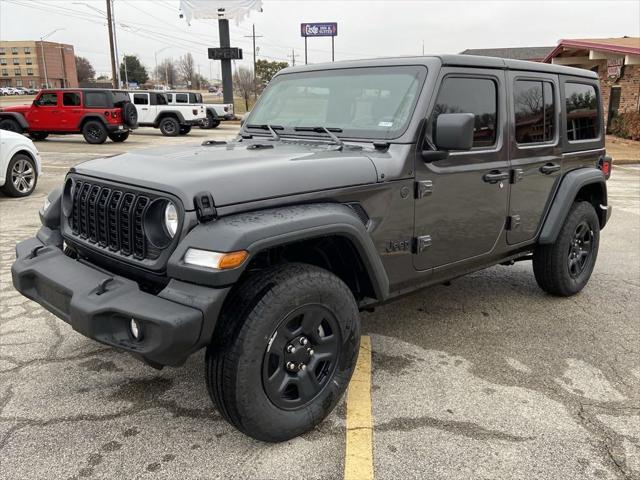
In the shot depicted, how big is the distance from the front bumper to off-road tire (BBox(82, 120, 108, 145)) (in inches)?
683

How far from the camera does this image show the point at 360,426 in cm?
279

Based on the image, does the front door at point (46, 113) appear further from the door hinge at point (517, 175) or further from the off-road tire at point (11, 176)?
the door hinge at point (517, 175)

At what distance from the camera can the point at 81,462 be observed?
2.49 metres

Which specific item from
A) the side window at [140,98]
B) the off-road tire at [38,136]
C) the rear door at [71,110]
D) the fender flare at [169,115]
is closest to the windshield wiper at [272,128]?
the rear door at [71,110]

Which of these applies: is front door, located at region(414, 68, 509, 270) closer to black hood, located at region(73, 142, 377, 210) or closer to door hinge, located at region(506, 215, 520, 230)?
door hinge, located at region(506, 215, 520, 230)

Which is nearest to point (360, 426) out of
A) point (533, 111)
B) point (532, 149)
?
point (532, 149)

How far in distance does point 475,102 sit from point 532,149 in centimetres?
70

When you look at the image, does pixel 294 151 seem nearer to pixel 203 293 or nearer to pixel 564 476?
pixel 203 293

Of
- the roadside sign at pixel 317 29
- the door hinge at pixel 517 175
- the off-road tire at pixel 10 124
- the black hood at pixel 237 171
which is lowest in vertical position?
the off-road tire at pixel 10 124

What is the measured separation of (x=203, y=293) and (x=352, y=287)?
104cm

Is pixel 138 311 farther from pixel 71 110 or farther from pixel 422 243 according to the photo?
pixel 71 110

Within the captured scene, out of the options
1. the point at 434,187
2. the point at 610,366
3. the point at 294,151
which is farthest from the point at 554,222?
the point at 294,151

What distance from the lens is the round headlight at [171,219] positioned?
7.91ft

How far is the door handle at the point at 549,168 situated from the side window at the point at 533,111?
0.61ft
